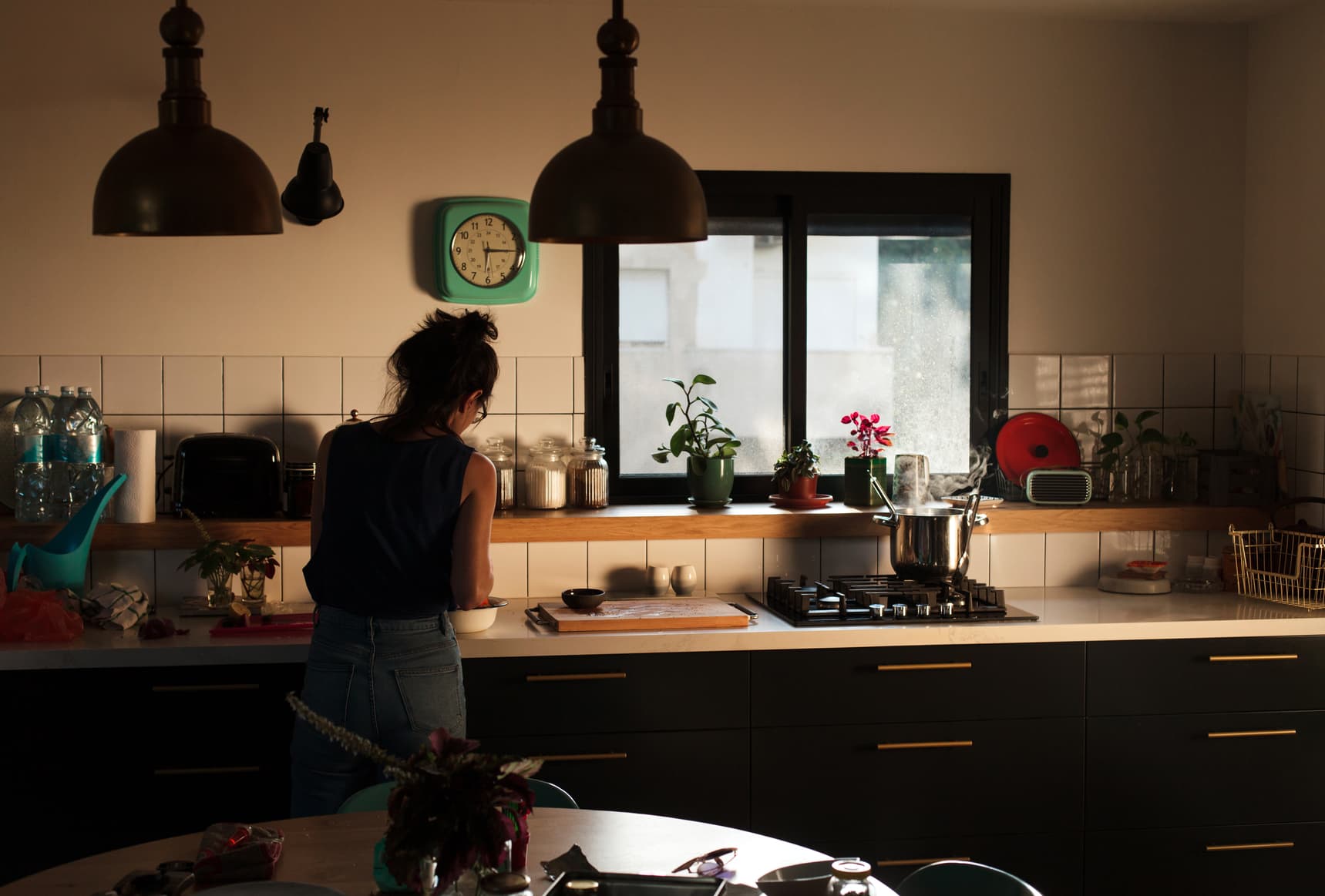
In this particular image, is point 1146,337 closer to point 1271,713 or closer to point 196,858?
point 1271,713

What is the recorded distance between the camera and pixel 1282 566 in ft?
11.3

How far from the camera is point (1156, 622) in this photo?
3121mm

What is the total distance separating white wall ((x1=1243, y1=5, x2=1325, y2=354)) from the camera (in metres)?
3.45

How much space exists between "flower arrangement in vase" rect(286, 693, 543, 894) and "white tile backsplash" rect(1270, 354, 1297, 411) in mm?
2821

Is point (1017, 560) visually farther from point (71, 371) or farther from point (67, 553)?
point (71, 371)

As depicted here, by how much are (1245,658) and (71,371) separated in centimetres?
298

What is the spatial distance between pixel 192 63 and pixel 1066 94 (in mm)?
2600

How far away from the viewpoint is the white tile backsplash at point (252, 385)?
3.40m

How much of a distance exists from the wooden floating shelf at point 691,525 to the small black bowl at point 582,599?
0.23m

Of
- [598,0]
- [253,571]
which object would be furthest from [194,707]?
[598,0]

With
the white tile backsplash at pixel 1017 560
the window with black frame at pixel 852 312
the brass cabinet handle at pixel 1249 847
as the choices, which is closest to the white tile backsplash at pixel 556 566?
the window with black frame at pixel 852 312

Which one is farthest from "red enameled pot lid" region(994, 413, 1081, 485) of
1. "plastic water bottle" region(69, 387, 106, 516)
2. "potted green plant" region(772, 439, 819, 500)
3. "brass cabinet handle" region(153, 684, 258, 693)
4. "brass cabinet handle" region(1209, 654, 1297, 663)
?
"plastic water bottle" region(69, 387, 106, 516)

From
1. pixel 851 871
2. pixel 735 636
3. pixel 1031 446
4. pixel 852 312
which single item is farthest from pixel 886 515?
pixel 851 871

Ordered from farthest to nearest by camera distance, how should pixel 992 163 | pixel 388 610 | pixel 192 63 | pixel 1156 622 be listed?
pixel 992 163 → pixel 1156 622 → pixel 388 610 → pixel 192 63
